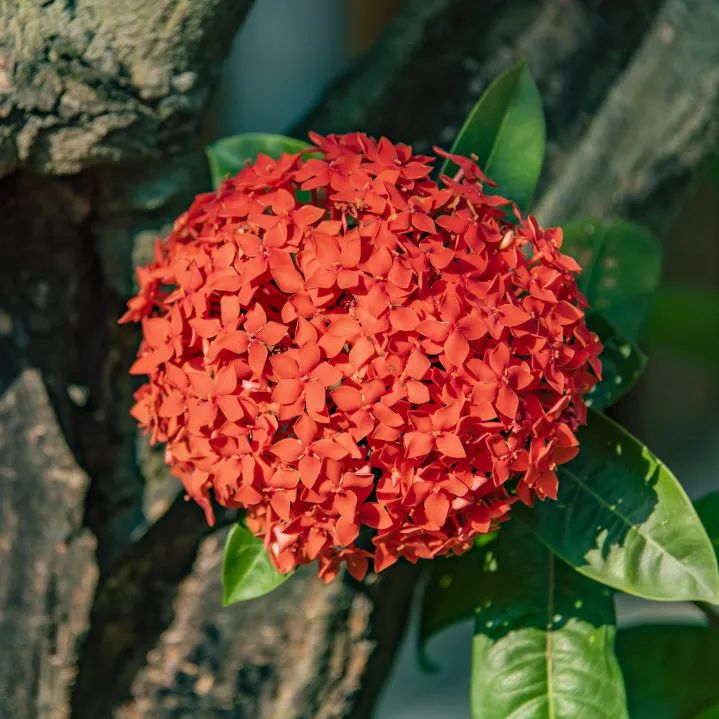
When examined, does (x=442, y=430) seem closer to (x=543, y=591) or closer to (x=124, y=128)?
(x=543, y=591)

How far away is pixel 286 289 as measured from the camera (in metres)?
0.87

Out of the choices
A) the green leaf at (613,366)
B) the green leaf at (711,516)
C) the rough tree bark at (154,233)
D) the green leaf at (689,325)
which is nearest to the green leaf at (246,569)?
the rough tree bark at (154,233)

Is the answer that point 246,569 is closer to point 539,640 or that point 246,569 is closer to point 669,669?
point 539,640

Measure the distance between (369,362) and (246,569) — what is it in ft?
1.11

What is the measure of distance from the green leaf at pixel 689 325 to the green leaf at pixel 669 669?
2.84 feet

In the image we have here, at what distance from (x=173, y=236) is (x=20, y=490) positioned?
430 mm

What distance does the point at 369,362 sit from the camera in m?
0.84

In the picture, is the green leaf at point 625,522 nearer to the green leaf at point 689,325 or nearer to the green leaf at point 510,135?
the green leaf at point 510,135

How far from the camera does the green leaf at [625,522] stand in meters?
0.98

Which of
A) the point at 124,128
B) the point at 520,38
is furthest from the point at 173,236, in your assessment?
the point at 520,38

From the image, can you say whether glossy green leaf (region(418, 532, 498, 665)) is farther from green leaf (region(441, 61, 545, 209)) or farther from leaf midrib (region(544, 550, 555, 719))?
green leaf (region(441, 61, 545, 209))

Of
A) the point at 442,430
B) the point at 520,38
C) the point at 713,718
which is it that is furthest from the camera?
the point at 520,38

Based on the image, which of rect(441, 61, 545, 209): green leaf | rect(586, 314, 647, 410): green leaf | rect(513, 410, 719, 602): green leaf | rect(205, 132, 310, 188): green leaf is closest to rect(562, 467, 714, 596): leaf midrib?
rect(513, 410, 719, 602): green leaf

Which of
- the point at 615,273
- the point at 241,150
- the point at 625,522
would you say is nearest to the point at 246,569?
the point at 625,522
